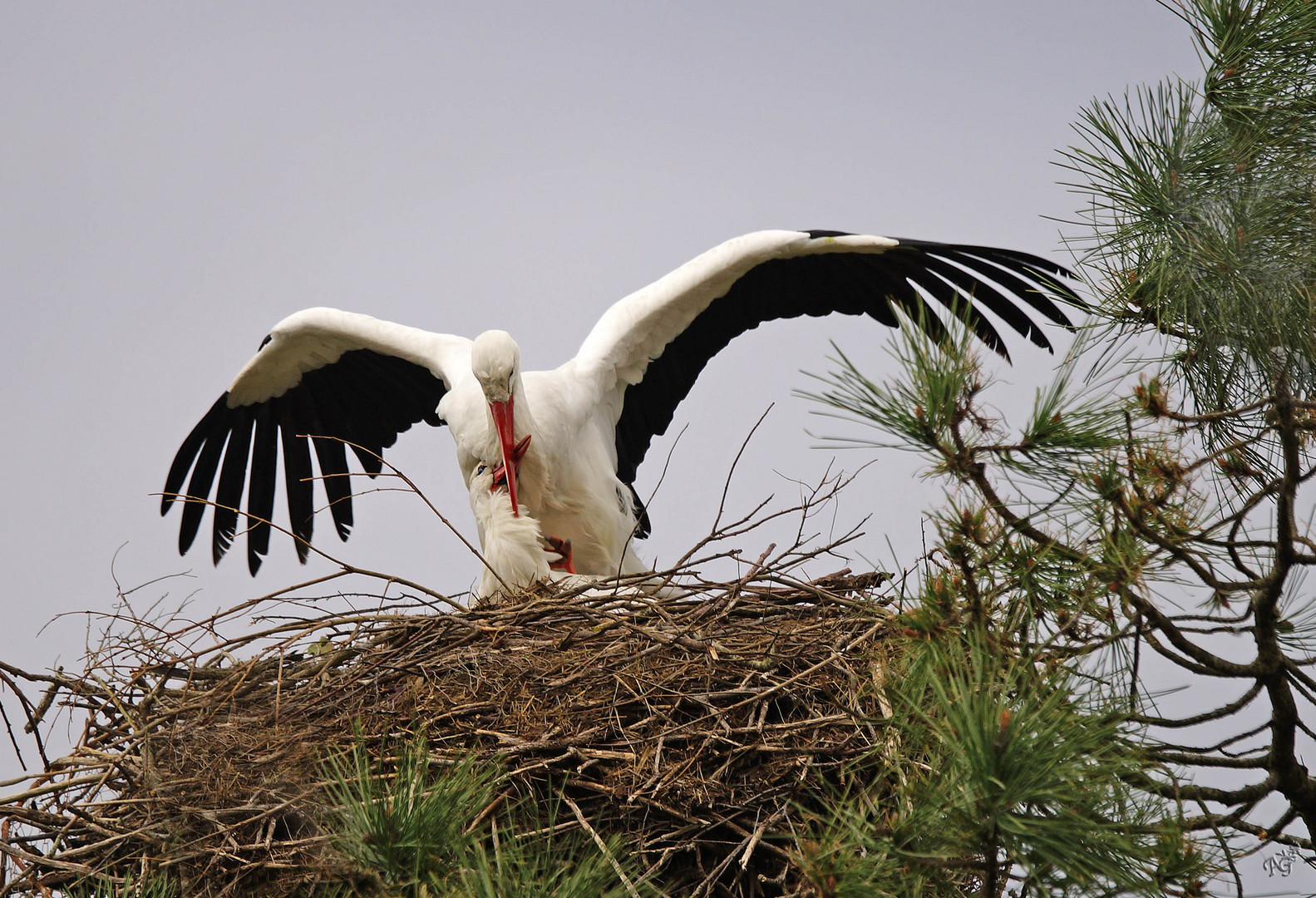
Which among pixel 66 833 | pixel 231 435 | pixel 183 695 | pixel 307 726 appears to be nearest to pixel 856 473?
pixel 307 726

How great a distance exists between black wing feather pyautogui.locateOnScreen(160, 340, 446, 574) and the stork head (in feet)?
3.52

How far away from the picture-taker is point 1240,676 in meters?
1.83

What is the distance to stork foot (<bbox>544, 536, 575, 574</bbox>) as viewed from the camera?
3.63m

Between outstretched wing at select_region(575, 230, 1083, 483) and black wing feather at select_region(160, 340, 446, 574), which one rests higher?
outstretched wing at select_region(575, 230, 1083, 483)

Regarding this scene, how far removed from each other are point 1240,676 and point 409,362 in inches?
124

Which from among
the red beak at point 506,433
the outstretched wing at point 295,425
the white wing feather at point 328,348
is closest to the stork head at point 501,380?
the red beak at point 506,433

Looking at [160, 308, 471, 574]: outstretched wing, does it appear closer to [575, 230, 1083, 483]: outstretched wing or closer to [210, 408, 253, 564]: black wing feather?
[210, 408, 253, 564]: black wing feather

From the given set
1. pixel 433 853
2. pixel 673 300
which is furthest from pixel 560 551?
pixel 433 853

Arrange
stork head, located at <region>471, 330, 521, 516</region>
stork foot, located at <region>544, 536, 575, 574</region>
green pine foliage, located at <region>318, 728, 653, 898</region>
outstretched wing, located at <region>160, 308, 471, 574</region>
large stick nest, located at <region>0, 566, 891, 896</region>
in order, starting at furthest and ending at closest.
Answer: outstretched wing, located at <region>160, 308, 471, 574</region> → stork foot, located at <region>544, 536, 575, 574</region> → stork head, located at <region>471, 330, 521, 516</region> → large stick nest, located at <region>0, 566, 891, 896</region> → green pine foliage, located at <region>318, 728, 653, 898</region>

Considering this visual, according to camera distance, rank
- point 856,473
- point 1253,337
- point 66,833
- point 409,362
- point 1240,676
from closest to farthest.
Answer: point 1240,676, point 1253,337, point 66,833, point 856,473, point 409,362

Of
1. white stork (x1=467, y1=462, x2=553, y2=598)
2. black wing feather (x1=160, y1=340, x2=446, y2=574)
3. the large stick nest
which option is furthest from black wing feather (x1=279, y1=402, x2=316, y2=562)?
the large stick nest

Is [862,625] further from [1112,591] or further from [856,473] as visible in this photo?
[1112,591]

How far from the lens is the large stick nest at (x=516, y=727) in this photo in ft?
7.39

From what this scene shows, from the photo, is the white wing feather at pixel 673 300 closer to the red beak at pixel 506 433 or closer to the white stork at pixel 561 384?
the white stork at pixel 561 384
